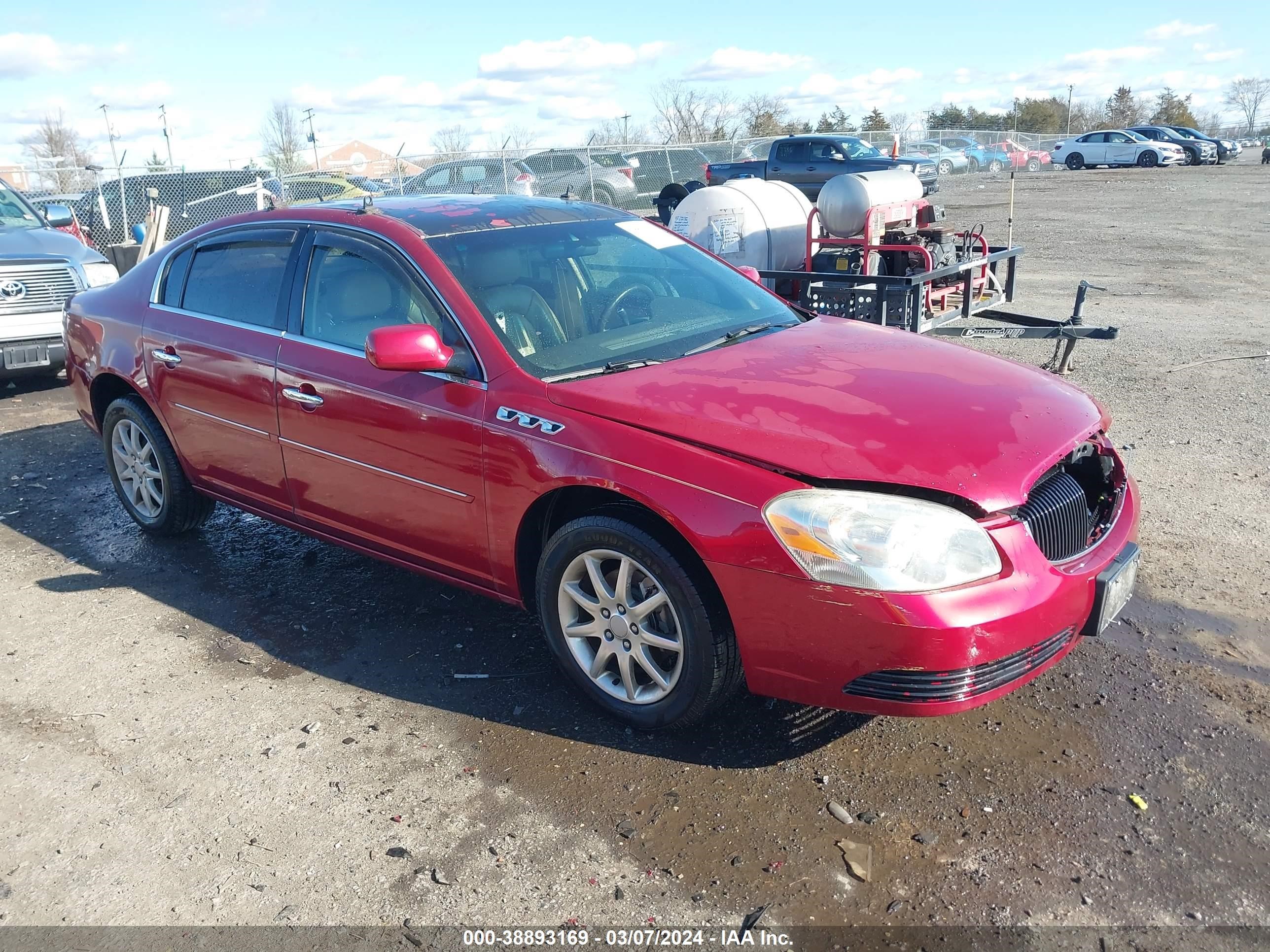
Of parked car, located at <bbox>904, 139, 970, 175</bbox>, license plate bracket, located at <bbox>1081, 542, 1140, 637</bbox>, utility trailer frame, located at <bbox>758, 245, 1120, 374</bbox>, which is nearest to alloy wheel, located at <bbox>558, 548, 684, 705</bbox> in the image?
license plate bracket, located at <bbox>1081, 542, 1140, 637</bbox>

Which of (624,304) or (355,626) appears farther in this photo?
(355,626)

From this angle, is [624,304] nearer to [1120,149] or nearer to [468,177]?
[468,177]

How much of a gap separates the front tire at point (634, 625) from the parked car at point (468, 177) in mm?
19027

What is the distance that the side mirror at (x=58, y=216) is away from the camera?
1017 cm

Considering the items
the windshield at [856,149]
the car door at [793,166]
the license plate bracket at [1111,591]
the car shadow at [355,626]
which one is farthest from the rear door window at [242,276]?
the windshield at [856,149]

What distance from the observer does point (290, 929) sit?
2678mm

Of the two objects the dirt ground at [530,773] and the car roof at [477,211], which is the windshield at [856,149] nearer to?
the dirt ground at [530,773]

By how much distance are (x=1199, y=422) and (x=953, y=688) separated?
4836 mm

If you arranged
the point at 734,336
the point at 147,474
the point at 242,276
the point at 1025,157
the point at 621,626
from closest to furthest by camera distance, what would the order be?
the point at 621,626 < the point at 734,336 < the point at 242,276 < the point at 147,474 < the point at 1025,157

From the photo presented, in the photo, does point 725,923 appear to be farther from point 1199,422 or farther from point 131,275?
point 1199,422

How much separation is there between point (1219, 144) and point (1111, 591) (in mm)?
44100

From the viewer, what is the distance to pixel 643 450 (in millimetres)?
3189

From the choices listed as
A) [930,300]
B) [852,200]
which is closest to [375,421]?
[930,300]

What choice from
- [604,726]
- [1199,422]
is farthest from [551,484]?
[1199,422]
